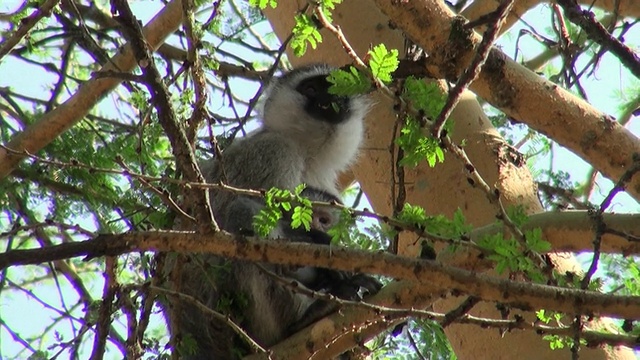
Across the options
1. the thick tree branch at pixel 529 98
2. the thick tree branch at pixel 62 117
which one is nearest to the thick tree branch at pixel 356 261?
the thick tree branch at pixel 529 98

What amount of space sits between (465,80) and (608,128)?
3.70ft

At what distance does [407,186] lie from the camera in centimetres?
416

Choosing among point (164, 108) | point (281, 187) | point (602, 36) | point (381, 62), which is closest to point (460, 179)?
point (602, 36)

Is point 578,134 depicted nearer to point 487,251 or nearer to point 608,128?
point 608,128

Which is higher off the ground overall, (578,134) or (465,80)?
(578,134)

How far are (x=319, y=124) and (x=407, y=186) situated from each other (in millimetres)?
1493

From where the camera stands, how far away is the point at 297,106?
221 inches

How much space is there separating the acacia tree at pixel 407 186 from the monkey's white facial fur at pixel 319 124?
242mm

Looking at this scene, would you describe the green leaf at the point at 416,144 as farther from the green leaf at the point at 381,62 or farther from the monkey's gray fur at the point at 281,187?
the monkey's gray fur at the point at 281,187

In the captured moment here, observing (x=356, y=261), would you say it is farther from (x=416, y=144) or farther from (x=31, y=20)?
(x=31, y=20)

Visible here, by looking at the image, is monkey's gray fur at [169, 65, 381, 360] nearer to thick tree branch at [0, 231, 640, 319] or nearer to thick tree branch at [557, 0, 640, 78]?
thick tree branch at [0, 231, 640, 319]

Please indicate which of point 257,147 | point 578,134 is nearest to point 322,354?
point 578,134

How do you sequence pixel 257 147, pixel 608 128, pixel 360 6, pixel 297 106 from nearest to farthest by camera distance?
pixel 608 128
pixel 360 6
pixel 257 147
pixel 297 106

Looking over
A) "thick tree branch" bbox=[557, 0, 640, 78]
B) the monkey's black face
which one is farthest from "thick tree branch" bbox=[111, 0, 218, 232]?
the monkey's black face
